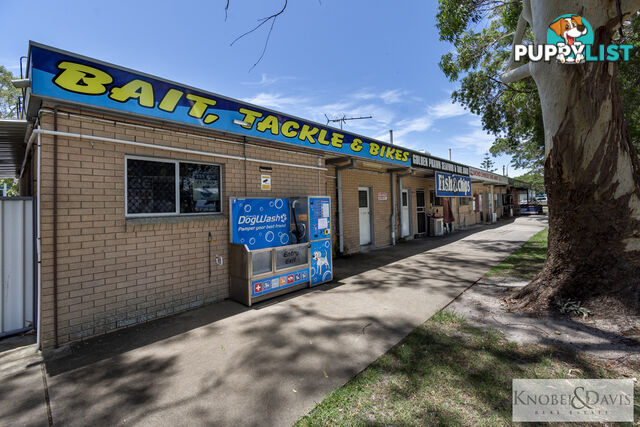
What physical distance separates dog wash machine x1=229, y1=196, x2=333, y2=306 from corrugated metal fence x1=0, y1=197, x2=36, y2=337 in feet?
9.23

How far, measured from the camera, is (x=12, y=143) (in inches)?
222

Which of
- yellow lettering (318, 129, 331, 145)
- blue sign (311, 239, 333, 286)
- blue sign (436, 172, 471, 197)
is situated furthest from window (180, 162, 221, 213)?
blue sign (436, 172, 471, 197)

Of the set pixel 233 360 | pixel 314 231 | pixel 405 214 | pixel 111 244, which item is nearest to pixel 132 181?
pixel 111 244

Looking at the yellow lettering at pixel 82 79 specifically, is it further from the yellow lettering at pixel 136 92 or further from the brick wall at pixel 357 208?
the brick wall at pixel 357 208

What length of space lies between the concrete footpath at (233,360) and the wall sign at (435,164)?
6.40 m

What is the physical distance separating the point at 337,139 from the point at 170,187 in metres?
4.27

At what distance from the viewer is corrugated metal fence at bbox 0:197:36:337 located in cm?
394

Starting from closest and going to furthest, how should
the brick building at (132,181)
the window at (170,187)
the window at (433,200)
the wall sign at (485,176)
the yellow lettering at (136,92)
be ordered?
the brick building at (132,181), the yellow lettering at (136,92), the window at (170,187), the window at (433,200), the wall sign at (485,176)

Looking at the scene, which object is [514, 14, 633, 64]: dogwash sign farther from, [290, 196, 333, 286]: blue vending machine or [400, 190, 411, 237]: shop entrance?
[400, 190, 411, 237]: shop entrance

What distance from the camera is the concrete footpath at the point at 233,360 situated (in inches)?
96.4

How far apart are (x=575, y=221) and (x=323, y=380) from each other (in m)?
4.27

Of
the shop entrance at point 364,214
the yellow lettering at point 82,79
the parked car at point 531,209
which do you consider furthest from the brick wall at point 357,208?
the parked car at point 531,209

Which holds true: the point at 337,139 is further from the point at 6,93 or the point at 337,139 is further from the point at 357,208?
the point at 6,93

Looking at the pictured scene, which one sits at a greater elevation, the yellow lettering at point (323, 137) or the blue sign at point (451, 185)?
the yellow lettering at point (323, 137)
